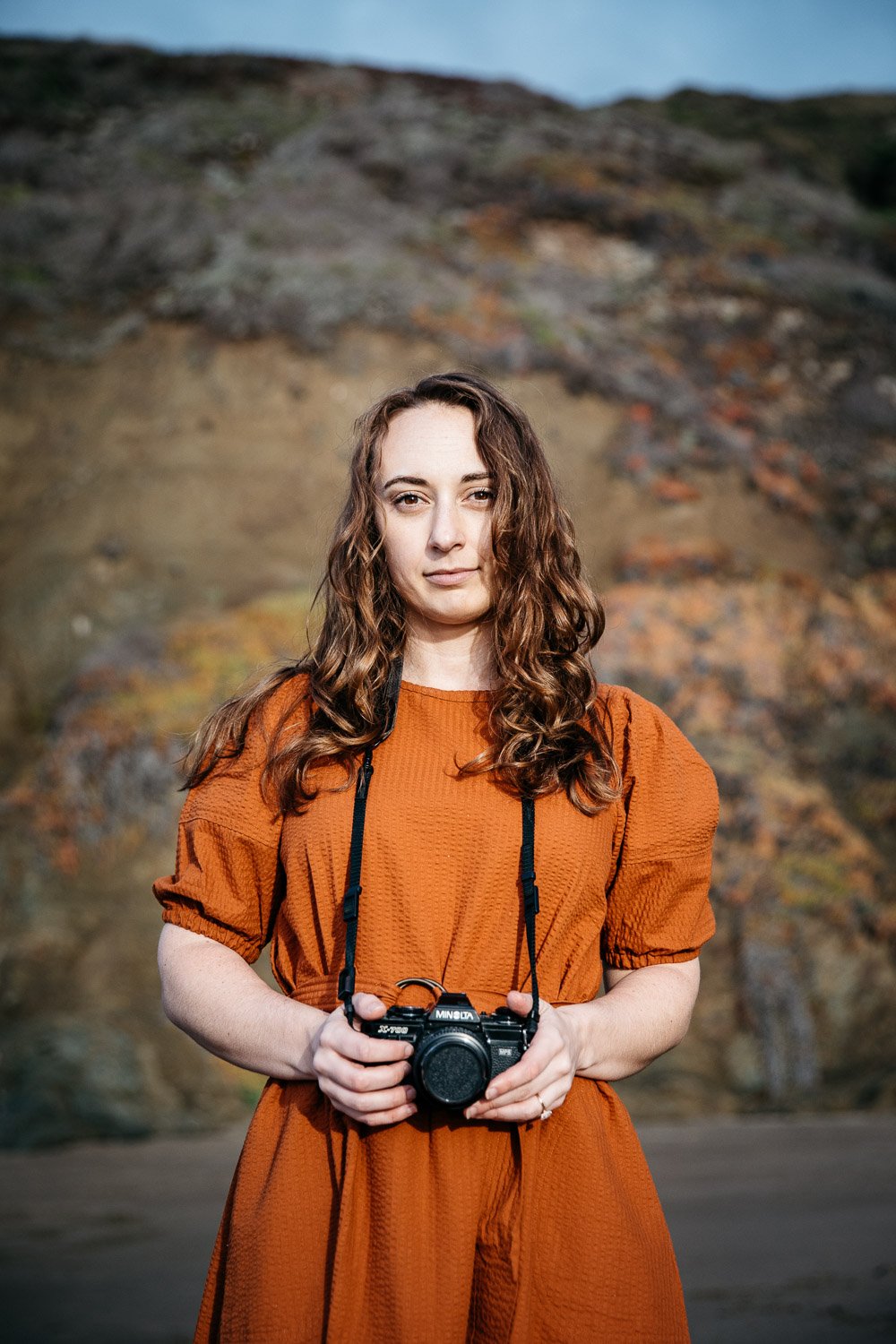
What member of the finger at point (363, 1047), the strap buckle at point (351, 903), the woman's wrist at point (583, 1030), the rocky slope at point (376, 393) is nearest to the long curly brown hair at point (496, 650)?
the strap buckle at point (351, 903)

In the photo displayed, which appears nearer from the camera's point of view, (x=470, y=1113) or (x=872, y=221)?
(x=470, y=1113)

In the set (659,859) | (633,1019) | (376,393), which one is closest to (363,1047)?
(633,1019)

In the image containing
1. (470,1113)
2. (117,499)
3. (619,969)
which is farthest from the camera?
(117,499)

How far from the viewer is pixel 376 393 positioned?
11.7m

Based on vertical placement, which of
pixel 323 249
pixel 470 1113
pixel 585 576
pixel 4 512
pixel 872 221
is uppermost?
pixel 872 221

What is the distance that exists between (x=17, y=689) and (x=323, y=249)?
19.9ft

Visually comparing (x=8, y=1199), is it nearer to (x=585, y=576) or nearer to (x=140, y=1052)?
(x=140, y=1052)

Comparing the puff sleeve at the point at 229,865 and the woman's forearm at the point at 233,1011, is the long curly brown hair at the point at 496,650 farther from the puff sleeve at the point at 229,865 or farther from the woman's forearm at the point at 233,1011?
the woman's forearm at the point at 233,1011

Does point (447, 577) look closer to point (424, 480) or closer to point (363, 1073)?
point (424, 480)

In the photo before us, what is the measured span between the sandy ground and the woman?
3.36 meters

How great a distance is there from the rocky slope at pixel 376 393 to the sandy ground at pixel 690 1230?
1.68 feet

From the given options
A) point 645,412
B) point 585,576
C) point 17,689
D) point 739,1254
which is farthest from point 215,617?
point 585,576

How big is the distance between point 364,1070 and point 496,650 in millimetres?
740

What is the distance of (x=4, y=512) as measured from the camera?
11438mm
